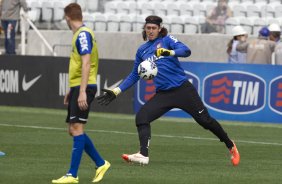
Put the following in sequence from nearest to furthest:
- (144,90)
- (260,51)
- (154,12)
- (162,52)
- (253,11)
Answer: (162,52)
(260,51)
(144,90)
(253,11)
(154,12)

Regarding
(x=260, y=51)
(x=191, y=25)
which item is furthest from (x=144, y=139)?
(x=191, y=25)

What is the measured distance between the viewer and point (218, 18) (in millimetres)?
25328

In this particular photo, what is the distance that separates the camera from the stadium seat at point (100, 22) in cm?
2759

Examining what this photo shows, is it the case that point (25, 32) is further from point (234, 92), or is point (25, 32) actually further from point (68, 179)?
point (68, 179)

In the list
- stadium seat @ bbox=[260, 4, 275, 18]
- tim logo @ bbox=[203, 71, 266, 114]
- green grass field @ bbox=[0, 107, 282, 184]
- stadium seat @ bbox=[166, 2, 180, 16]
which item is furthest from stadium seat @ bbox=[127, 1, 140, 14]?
tim logo @ bbox=[203, 71, 266, 114]

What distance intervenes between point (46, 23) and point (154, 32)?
1545cm

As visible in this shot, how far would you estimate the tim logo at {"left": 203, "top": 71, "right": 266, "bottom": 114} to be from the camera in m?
21.0

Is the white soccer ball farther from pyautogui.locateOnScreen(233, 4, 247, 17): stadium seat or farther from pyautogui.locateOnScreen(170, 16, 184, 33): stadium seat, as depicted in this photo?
pyautogui.locateOnScreen(170, 16, 184, 33): stadium seat

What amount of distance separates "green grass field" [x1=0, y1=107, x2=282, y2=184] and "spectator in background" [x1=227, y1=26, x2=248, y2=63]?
215 cm

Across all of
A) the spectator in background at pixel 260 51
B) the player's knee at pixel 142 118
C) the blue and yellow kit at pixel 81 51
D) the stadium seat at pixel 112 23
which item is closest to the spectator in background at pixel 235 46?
the spectator in background at pixel 260 51

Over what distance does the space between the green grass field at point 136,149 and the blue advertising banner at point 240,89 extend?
483mm

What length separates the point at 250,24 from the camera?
25266mm

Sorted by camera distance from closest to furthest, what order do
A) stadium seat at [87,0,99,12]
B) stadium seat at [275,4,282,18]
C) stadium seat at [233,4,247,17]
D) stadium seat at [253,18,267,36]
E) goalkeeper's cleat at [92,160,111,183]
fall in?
goalkeeper's cleat at [92,160,111,183] < stadium seat at [275,4,282,18] < stadium seat at [253,18,267,36] < stadium seat at [233,4,247,17] < stadium seat at [87,0,99,12]

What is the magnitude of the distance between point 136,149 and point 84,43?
4737 mm
